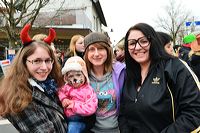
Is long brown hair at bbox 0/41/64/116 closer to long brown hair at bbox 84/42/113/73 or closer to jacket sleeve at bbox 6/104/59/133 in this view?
jacket sleeve at bbox 6/104/59/133

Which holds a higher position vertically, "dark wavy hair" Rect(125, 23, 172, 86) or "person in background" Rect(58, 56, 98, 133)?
"dark wavy hair" Rect(125, 23, 172, 86)

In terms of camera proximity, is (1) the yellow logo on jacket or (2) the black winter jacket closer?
(2) the black winter jacket

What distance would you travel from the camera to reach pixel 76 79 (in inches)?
122

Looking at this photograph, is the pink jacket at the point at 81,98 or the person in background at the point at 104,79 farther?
the person in background at the point at 104,79

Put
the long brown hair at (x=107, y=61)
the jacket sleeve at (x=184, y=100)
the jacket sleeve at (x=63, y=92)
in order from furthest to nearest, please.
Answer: the long brown hair at (x=107, y=61) < the jacket sleeve at (x=63, y=92) < the jacket sleeve at (x=184, y=100)

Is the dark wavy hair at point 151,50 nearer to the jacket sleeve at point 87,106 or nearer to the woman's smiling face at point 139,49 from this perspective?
the woman's smiling face at point 139,49

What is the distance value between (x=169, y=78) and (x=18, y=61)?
4.52 ft

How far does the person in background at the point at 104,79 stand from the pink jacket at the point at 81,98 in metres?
0.12

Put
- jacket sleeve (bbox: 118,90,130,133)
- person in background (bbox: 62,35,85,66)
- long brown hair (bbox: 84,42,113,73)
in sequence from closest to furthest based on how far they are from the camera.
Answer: jacket sleeve (bbox: 118,90,130,133) < long brown hair (bbox: 84,42,113,73) < person in background (bbox: 62,35,85,66)

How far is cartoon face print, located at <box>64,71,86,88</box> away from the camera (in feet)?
10.1

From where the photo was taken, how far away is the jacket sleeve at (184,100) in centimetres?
234

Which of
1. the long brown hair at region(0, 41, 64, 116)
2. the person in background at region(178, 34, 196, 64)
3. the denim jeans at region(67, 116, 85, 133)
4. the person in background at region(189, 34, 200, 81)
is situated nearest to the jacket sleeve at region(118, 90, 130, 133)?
the denim jeans at region(67, 116, 85, 133)

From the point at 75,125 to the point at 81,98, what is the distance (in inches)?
11.3

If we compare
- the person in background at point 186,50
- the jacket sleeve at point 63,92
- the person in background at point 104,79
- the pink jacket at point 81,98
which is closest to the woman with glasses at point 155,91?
the person in background at point 104,79
